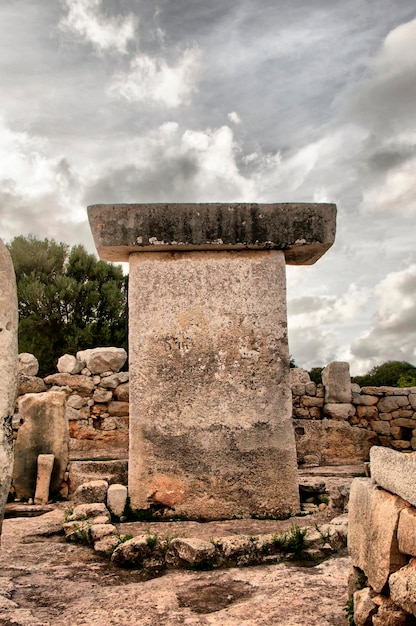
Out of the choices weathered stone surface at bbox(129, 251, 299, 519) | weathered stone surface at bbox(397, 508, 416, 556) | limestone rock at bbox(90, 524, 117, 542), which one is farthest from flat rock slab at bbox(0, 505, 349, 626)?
weathered stone surface at bbox(129, 251, 299, 519)

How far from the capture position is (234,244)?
5777mm

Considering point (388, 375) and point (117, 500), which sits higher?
point (388, 375)

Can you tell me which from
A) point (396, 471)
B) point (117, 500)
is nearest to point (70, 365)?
point (117, 500)

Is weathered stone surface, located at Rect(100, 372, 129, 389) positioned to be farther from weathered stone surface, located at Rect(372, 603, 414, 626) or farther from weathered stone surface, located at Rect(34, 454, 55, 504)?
weathered stone surface, located at Rect(372, 603, 414, 626)

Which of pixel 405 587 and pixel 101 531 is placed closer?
pixel 405 587

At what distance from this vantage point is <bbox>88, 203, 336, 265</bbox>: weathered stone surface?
5.75 m

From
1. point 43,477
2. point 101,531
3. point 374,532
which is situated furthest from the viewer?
point 43,477

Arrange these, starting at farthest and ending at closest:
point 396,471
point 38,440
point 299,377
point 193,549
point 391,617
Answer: point 299,377 → point 38,440 → point 193,549 → point 396,471 → point 391,617

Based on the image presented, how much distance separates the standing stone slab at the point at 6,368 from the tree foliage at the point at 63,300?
15.8 metres

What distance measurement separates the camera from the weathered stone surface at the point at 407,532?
2375 millimetres

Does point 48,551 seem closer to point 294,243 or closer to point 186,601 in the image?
point 186,601

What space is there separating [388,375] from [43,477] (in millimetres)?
9381

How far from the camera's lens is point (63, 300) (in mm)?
20031

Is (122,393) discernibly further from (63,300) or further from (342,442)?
(63,300)
